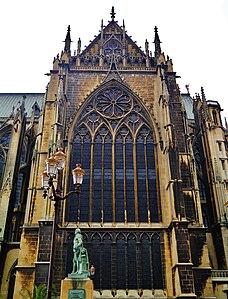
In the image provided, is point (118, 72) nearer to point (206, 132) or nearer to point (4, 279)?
point (206, 132)

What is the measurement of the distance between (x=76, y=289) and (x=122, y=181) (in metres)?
8.78

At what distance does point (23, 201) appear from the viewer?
26047 mm

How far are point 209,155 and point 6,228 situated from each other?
16.9 m

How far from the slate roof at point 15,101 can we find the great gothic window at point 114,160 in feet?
51.6

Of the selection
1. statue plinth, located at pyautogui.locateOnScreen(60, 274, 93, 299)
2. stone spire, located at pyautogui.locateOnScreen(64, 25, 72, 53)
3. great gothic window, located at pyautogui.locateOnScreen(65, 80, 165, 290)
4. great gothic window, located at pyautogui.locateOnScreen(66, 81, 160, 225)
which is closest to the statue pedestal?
statue plinth, located at pyautogui.locateOnScreen(60, 274, 93, 299)

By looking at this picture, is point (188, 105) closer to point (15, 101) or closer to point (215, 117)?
point (215, 117)

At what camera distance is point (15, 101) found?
1599 inches

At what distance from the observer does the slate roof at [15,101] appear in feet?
125

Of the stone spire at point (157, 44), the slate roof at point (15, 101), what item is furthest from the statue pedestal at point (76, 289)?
the slate roof at point (15, 101)

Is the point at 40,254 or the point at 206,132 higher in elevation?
the point at 206,132

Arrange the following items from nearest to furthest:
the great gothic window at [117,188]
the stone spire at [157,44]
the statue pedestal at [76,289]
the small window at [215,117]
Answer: the statue pedestal at [76,289]
the great gothic window at [117,188]
the stone spire at [157,44]
the small window at [215,117]

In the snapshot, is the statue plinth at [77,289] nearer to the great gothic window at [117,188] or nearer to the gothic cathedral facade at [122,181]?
the gothic cathedral facade at [122,181]

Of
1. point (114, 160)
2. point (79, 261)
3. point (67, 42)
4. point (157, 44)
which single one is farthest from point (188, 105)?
point (79, 261)

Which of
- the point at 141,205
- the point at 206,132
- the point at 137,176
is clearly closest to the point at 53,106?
the point at 137,176
